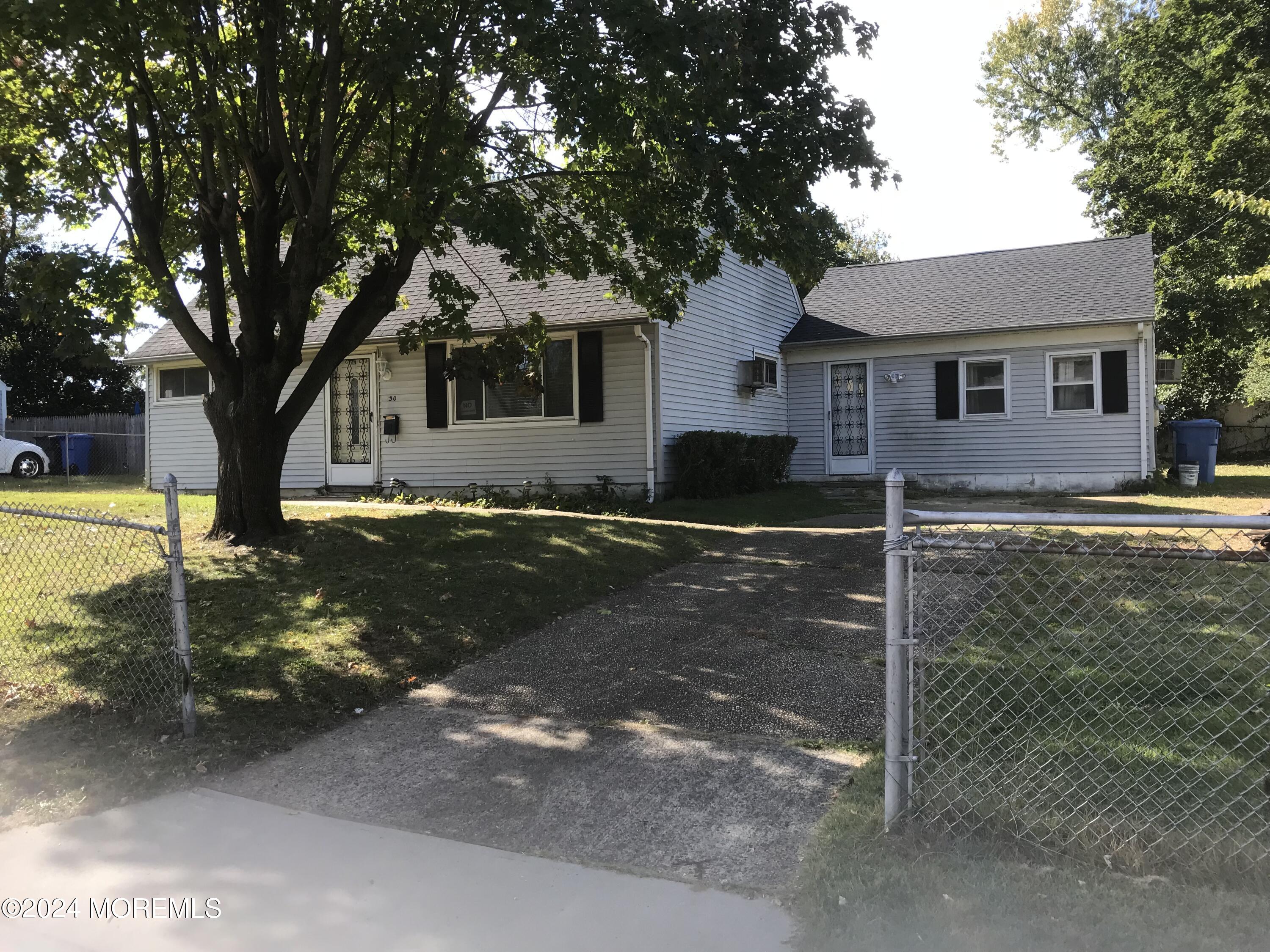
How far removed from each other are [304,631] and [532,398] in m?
8.61

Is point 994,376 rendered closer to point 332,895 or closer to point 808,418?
point 808,418

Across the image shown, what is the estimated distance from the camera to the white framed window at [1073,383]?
15.7 metres

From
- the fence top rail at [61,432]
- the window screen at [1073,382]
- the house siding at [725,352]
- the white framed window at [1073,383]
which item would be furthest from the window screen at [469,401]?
the fence top rail at [61,432]

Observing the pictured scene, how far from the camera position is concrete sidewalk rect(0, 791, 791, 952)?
288 cm

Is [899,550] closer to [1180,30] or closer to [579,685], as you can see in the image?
[579,685]

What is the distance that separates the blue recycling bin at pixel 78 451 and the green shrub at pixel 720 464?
19.1m

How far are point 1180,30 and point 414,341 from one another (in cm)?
1751

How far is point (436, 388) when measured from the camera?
50.3 ft

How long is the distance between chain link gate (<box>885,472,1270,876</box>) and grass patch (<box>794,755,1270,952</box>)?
18cm

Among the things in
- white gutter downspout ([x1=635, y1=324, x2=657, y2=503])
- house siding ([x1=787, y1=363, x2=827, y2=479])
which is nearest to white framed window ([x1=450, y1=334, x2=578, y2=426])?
white gutter downspout ([x1=635, y1=324, x2=657, y2=503])

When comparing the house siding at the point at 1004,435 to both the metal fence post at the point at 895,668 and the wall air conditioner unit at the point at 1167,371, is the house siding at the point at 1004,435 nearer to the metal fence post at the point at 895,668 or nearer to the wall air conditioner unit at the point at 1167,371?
the wall air conditioner unit at the point at 1167,371

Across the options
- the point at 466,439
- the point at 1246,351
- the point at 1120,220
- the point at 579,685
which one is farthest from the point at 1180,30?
the point at 579,685

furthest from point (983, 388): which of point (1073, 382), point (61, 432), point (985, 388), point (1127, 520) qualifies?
point (61, 432)

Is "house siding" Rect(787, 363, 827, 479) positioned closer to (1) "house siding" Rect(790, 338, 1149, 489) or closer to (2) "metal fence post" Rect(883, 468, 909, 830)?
(1) "house siding" Rect(790, 338, 1149, 489)
